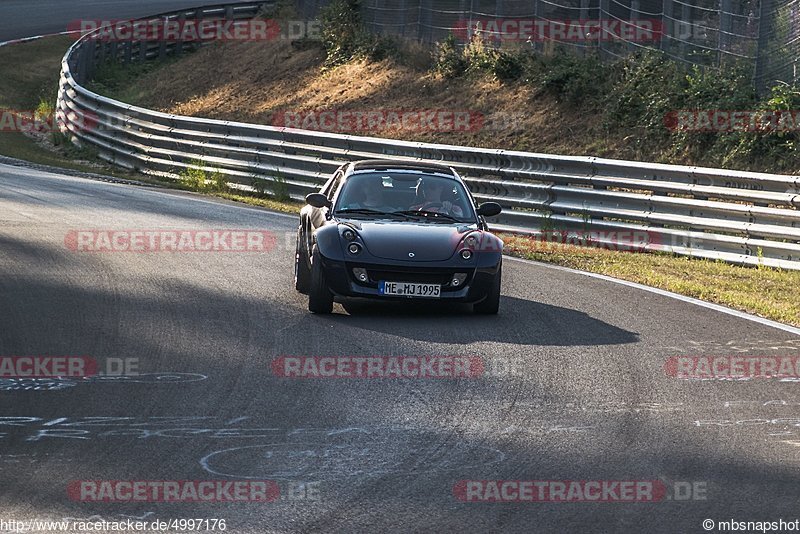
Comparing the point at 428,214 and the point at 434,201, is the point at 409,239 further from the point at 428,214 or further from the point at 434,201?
the point at 434,201

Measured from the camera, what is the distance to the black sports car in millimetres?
10914

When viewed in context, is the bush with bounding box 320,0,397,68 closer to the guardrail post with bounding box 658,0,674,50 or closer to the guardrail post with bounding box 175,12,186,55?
the guardrail post with bounding box 175,12,186,55

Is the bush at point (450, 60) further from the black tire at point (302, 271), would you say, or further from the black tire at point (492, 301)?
the black tire at point (492, 301)

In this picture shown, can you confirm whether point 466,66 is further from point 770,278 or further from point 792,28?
point 770,278

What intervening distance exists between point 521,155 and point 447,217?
21.3 feet

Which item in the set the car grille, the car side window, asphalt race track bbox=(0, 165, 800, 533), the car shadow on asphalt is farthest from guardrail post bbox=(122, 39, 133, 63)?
the car grille

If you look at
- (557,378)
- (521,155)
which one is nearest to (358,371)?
(557,378)

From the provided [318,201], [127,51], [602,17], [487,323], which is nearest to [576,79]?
[602,17]

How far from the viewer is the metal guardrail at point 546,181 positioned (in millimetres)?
15203

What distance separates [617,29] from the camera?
2375 cm

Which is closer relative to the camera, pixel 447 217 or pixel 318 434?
pixel 318 434

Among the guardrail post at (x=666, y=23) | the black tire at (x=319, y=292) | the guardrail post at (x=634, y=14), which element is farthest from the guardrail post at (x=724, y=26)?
the black tire at (x=319, y=292)

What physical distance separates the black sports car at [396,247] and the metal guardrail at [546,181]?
4.63 meters

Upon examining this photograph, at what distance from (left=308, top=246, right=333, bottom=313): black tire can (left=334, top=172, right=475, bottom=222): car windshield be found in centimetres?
97
